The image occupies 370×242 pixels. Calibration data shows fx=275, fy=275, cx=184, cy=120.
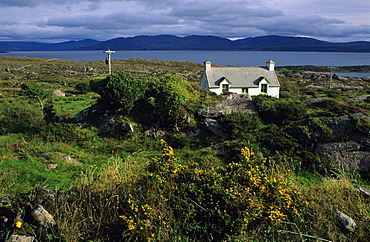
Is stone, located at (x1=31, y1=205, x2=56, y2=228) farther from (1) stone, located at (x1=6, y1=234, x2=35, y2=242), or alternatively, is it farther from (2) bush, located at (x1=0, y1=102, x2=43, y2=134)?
(2) bush, located at (x1=0, y1=102, x2=43, y2=134)

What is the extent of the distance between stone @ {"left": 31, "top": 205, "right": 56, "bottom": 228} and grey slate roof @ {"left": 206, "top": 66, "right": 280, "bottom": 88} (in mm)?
29994

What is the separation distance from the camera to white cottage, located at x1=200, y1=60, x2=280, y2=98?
34.8 meters

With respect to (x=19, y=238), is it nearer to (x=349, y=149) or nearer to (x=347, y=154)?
(x=347, y=154)

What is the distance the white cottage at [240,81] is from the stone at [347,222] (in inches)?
1143

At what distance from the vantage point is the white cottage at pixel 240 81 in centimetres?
3481

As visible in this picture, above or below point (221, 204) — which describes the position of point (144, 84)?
above

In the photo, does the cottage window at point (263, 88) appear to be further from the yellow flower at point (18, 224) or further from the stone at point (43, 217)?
the yellow flower at point (18, 224)

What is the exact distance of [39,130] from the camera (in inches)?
704

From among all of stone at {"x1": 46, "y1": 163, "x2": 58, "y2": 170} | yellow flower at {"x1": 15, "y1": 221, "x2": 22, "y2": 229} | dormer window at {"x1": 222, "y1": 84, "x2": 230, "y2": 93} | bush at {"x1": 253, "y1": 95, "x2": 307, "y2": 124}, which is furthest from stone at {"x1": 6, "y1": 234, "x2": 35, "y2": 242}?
dormer window at {"x1": 222, "y1": 84, "x2": 230, "y2": 93}

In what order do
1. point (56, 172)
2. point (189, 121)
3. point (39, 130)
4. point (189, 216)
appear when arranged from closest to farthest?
point (189, 216) → point (56, 172) → point (39, 130) → point (189, 121)

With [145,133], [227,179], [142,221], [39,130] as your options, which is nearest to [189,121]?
[145,133]

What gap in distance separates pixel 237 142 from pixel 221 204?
10.7 meters

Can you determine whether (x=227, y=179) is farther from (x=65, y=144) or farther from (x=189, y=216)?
(x=65, y=144)

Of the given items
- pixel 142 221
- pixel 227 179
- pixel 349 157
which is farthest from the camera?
pixel 349 157
